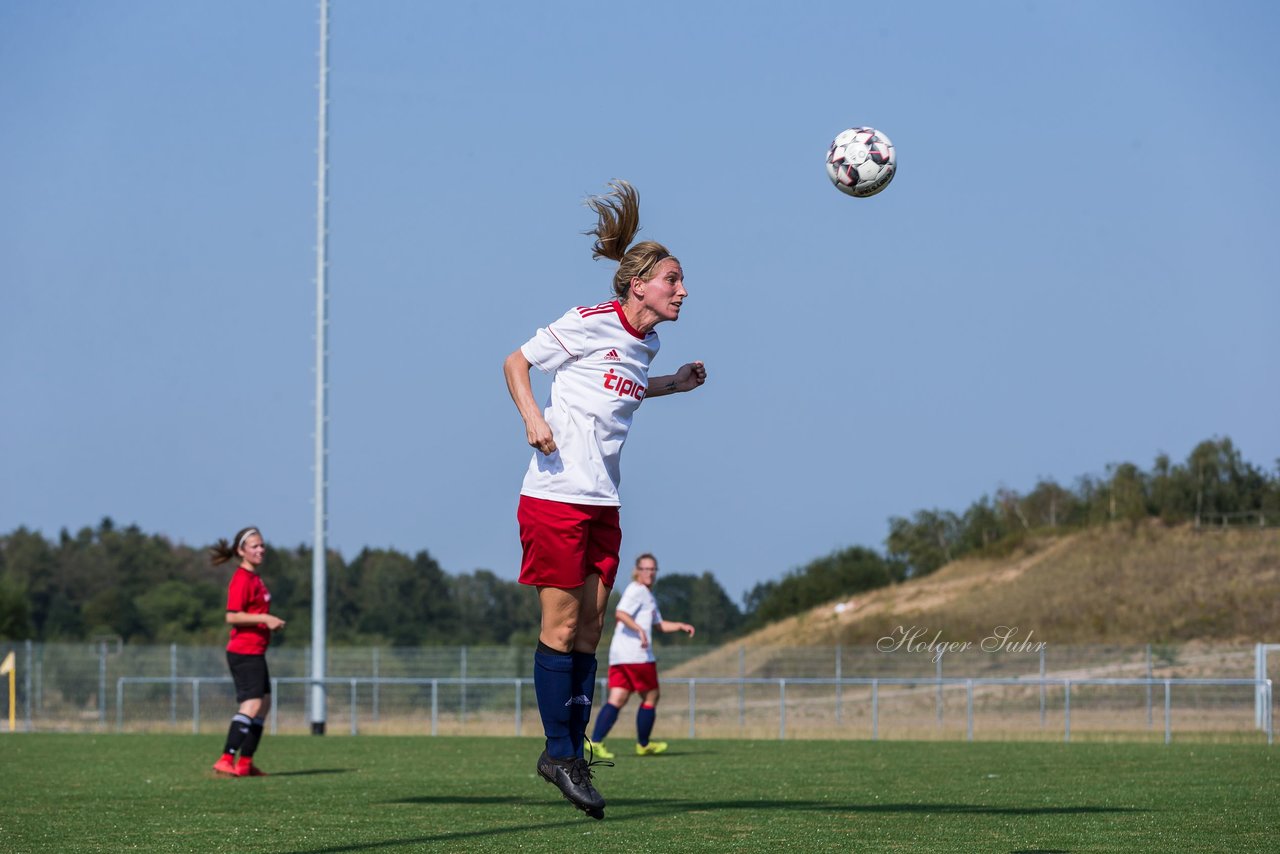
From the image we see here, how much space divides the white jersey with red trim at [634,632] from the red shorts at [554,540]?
8464 mm

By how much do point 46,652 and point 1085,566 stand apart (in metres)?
31.7

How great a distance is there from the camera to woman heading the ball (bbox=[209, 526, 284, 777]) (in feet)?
39.4

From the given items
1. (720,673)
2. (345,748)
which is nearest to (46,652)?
(720,673)

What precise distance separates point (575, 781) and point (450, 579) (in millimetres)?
62265

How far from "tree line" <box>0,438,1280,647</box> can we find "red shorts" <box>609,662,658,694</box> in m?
38.4

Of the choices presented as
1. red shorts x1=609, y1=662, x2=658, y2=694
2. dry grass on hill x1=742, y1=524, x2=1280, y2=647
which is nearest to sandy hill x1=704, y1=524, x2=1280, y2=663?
dry grass on hill x1=742, y1=524, x2=1280, y2=647

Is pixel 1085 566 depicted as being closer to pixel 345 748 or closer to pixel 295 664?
pixel 295 664

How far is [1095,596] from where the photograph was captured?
46.1 metres

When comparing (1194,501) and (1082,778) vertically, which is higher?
(1194,501)

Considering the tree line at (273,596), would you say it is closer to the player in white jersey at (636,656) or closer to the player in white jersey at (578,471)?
the player in white jersey at (636,656)

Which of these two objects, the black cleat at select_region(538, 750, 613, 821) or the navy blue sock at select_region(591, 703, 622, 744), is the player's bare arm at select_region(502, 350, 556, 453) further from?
the navy blue sock at select_region(591, 703, 622, 744)

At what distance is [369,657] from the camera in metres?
33.1

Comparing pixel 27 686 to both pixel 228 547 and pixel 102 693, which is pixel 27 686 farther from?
pixel 228 547

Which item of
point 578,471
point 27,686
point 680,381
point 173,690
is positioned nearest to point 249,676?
point 680,381
